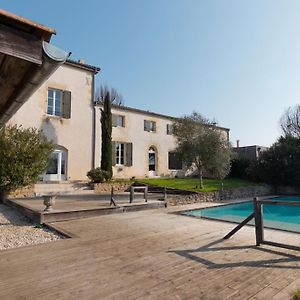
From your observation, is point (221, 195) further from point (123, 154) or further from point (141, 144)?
point (141, 144)

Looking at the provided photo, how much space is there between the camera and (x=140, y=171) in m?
24.8

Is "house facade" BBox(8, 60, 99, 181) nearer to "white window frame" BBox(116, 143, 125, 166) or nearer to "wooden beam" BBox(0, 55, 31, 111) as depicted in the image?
"white window frame" BBox(116, 143, 125, 166)

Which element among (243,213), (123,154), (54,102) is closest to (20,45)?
(243,213)

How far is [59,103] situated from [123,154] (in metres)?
6.86

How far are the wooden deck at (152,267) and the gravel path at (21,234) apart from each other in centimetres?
53

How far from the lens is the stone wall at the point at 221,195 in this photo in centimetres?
1404

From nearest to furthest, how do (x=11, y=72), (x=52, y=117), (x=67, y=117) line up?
(x=11, y=72), (x=52, y=117), (x=67, y=117)

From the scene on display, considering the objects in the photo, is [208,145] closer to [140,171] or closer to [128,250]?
[140,171]

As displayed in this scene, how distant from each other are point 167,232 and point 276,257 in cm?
286

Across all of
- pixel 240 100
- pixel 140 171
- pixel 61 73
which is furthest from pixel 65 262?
pixel 140 171

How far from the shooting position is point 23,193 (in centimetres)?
1538

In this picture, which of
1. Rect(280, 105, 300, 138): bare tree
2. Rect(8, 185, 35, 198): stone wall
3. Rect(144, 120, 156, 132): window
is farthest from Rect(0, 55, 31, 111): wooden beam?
Rect(280, 105, 300, 138): bare tree

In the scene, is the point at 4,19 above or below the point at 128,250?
above

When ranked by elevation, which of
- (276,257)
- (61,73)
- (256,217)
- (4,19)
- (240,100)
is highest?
(61,73)
